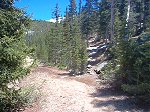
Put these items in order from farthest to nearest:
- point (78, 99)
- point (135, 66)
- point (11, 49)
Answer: point (78, 99), point (135, 66), point (11, 49)

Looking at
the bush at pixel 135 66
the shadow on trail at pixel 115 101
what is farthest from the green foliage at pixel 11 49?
the bush at pixel 135 66

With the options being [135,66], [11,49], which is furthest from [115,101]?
[11,49]

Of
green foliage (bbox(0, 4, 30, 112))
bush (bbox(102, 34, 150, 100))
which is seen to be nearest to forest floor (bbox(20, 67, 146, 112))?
bush (bbox(102, 34, 150, 100))

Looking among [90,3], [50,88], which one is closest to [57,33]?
[90,3]

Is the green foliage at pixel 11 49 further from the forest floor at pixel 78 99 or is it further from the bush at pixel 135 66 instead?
the bush at pixel 135 66

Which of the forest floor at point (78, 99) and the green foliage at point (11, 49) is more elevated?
the green foliage at point (11, 49)

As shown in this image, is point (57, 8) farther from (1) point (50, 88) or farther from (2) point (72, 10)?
(1) point (50, 88)

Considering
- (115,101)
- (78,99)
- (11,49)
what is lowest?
(115,101)

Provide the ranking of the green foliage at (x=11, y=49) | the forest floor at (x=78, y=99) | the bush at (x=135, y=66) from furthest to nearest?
the bush at (x=135, y=66) < the forest floor at (x=78, y=99) < the green foliage at (x=11, y=49)

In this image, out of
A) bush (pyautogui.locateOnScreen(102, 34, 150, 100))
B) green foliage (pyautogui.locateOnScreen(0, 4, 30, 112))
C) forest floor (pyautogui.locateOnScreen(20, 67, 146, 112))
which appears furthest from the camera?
bush (pyautogui.locateOnScreen(102, 34, 150, 100))

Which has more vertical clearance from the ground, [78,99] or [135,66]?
[135,66]

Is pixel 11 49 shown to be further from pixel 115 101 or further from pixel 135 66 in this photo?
pixel 135 66

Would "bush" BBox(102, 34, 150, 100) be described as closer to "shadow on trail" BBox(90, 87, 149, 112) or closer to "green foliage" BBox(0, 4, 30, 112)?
"shadow on trail" BBox(90, 87, 149, 112)

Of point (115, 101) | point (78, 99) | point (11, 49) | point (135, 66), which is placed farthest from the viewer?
point (78, 99)
